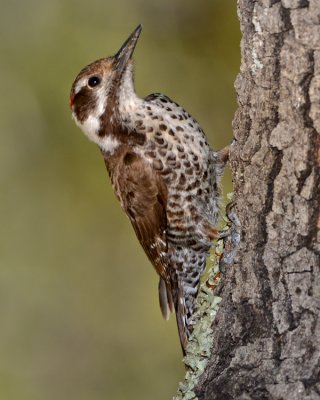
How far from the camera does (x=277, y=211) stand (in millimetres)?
3535

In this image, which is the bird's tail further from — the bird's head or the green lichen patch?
the green lichen patch

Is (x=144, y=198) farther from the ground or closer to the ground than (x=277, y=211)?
farther from the ground

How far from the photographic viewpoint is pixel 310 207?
135 inches

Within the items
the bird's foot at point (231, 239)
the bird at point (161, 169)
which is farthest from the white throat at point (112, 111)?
the bird's foot at point (231, 239)

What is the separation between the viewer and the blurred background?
7.02 m

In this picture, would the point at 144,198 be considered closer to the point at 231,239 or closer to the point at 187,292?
the point at 187,292

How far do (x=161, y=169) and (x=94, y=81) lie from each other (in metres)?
0.61

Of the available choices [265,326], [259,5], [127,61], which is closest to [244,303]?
[265,326]

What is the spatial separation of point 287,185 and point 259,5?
644 millimetres

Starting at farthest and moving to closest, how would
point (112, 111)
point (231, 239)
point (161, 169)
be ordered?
point (112, 111), point (161, 169), point (231, 239)

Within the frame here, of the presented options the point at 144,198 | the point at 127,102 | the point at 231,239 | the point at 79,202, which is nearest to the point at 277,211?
the point at 231,239

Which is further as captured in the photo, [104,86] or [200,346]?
[104,86]

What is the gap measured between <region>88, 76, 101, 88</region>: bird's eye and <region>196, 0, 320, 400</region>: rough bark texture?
51.8 inches

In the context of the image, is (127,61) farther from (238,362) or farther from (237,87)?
(238,362)
